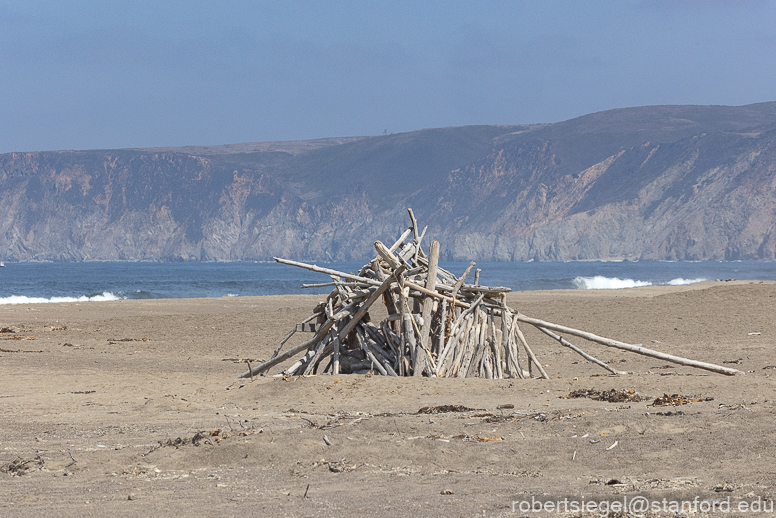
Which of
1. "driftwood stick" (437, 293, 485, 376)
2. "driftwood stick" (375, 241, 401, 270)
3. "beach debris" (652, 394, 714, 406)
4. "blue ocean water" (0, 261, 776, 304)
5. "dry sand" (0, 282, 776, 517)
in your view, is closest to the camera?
"dry sand" (0, 282, 776, 517)

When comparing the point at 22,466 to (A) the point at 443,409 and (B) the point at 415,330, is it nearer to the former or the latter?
(A) the point at 443,409

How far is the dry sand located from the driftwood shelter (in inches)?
19.6

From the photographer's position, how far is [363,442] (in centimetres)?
614

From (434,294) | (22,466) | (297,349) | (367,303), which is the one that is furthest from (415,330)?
(22,466)

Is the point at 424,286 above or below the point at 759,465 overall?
above

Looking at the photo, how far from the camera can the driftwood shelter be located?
32.0 feet

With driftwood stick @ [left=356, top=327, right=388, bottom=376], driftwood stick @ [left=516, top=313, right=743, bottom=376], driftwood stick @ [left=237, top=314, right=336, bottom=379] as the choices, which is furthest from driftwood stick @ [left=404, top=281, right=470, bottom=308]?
driftwood stick @ [left=237, top=314, right=336, bottom=379]

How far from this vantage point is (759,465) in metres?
5.20

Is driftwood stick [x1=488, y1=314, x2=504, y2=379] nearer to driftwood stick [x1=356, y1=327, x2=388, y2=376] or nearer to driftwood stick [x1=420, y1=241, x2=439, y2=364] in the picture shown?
driftwood stick [x1=420, y1=241, x2=439, y2=364]

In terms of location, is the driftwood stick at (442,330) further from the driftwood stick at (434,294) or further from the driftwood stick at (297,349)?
the driftwood stick at (297,349)

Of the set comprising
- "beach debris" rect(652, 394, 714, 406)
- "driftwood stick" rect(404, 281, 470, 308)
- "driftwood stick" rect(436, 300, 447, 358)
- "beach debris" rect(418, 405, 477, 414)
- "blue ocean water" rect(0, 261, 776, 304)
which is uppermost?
"driftwood stick" rect(404, 281, 470, 308)

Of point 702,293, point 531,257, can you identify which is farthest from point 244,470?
point 531,257

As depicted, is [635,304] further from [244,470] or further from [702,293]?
[244,470]

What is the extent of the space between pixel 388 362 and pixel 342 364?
0.69 metres
